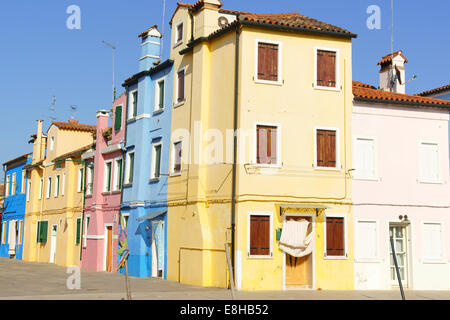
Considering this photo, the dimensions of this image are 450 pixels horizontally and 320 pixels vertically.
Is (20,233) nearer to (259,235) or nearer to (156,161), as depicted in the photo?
(156,161)

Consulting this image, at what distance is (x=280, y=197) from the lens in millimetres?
21766

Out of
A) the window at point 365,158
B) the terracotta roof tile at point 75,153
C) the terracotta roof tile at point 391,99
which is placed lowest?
the window at point 365,158

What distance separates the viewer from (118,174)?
31719 millimetres

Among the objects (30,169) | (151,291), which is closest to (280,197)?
(151,291)

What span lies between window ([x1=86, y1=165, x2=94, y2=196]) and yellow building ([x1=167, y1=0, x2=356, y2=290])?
41.8ft

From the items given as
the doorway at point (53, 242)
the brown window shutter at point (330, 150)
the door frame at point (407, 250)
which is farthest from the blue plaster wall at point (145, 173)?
the doorway at point (53, 242)

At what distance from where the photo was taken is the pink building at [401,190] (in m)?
22.8

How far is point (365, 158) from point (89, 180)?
18418 mm

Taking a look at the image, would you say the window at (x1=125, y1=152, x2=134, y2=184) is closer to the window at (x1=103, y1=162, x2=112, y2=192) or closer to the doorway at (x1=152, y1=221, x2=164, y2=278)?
the window at (x1=103, y1=162, x2=112, y2=192)

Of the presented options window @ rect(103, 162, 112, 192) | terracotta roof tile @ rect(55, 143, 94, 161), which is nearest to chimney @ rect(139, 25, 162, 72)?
window @ rect(103, 162, 112, 192)

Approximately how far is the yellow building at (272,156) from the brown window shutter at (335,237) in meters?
0.04

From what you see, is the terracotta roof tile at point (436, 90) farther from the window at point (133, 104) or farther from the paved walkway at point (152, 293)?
the window at point (133, 104)

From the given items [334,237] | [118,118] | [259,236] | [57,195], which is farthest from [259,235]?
[57,195]

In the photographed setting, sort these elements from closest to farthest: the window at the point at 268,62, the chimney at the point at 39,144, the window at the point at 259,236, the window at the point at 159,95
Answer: the window at the point at 259,236 < the window at the point at 268,62 < the window at the point at 159,95 < the chimney at the point at 39,144
